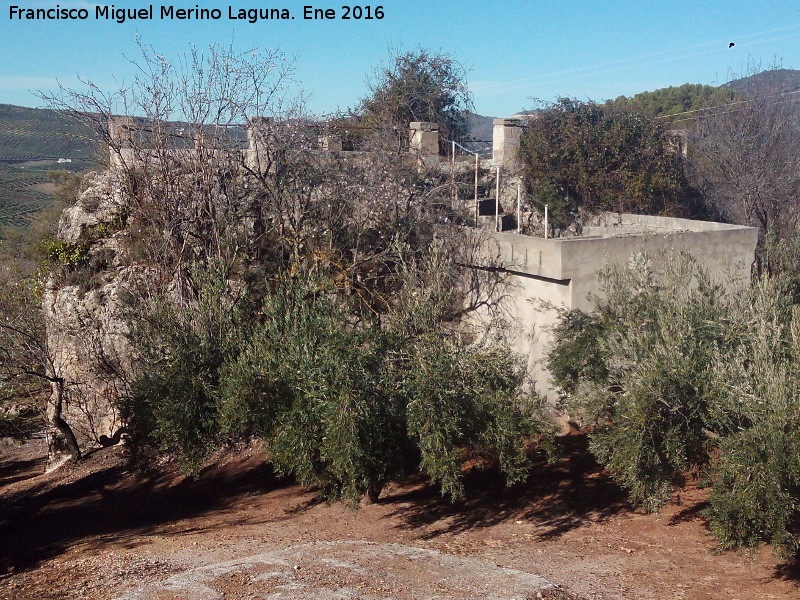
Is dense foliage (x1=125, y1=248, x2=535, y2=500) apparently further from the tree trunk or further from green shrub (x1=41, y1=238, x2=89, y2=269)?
green shrub (x1=41, y1=238, x2=89, y2=269)

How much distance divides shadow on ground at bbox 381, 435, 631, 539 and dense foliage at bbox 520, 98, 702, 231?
315 inches

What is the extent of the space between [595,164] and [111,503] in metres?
14.4

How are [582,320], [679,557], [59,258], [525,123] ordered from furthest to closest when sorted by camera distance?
[525,123]
[59,258]
[582,320]
[679,557]

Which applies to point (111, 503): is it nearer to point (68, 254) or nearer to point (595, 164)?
point (68, 254)

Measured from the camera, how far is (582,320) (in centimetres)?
1309

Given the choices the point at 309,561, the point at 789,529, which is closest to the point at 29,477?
the point at 309,561

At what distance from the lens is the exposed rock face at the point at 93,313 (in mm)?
14742

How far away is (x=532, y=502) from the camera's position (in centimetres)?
1298

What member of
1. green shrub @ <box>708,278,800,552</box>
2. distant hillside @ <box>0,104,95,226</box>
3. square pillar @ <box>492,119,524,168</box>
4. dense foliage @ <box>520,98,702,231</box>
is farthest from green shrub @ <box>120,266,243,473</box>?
distant hillside @ <box>0,104,95,226</box>

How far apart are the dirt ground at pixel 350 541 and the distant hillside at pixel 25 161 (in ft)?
74.0

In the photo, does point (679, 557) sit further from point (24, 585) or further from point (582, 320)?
point (24, 585)

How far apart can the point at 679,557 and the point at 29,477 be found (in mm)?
12704

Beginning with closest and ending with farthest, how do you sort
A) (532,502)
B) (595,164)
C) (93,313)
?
(532,502) → (93,313) → (595,164)

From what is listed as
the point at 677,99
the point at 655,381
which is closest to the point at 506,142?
the point at 655,381
